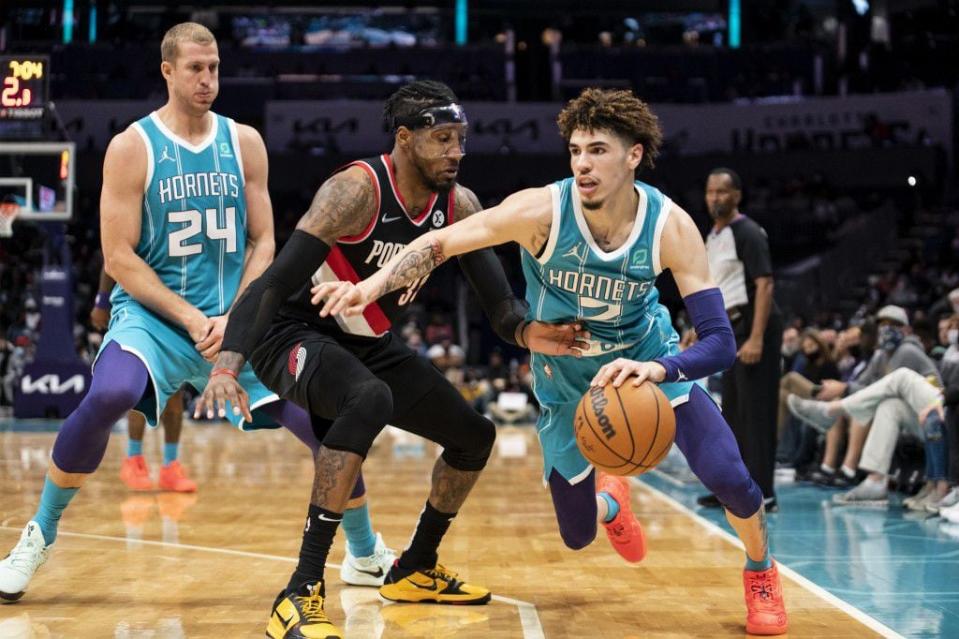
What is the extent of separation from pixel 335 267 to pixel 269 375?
1.60ft

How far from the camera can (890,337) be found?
28.9 ft

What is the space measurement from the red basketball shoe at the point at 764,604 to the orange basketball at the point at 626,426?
0.61 m

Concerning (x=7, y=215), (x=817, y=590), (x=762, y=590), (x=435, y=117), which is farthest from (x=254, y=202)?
(x=7, y=215)

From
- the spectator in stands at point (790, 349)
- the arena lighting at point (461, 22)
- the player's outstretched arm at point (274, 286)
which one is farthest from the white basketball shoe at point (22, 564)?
the arena lighting at point (461, 22)

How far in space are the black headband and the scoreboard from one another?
11613 mm

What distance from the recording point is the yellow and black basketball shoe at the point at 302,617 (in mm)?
3785

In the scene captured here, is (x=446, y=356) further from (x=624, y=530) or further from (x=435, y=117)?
(x=435, y=117)

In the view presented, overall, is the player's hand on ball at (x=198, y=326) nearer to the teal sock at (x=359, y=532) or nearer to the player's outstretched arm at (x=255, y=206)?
the player's outstretched arm at (x=255, y=206)

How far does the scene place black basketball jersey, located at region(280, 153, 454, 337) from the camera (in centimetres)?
445

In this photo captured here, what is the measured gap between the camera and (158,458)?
36.0ft

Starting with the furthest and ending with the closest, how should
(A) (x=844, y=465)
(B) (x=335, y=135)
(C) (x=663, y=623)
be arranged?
(B) (x=335, y=135), (A) (x=844, y=465), (C) (x=663, y=623)

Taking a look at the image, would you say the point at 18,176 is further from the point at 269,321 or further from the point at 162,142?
the point at 269,321

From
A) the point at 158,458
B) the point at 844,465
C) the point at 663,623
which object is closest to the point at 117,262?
the point at 663,623

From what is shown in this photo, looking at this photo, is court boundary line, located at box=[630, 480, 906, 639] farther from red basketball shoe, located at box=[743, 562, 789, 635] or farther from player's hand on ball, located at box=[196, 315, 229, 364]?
player's hand on ball, located at box=[196, 315, 229, 364]
